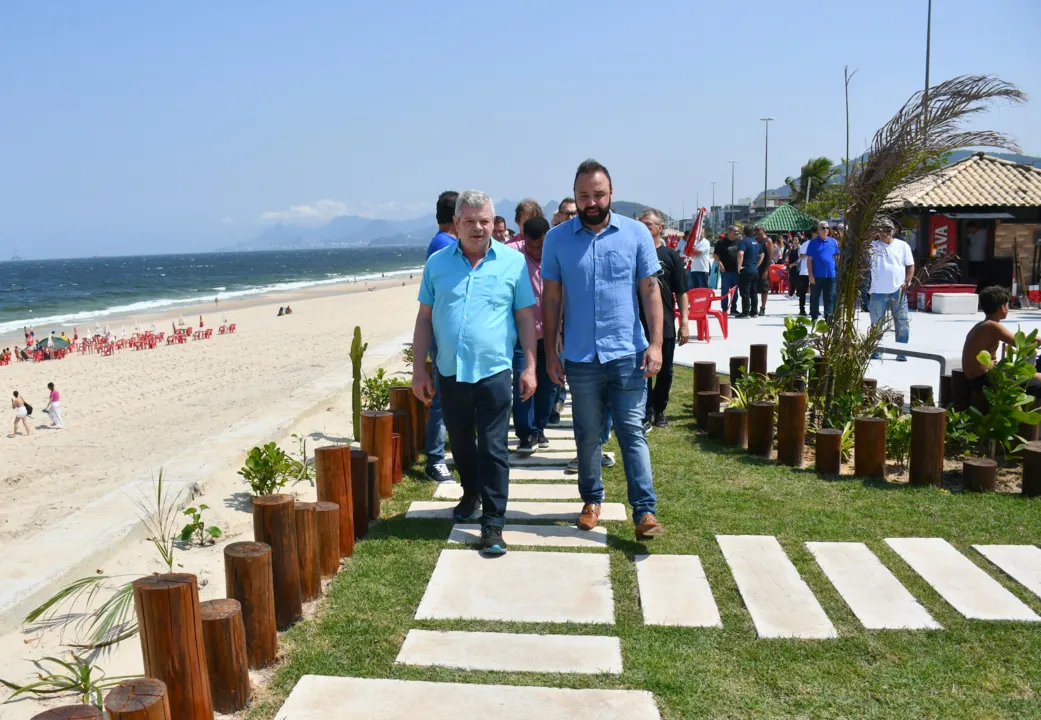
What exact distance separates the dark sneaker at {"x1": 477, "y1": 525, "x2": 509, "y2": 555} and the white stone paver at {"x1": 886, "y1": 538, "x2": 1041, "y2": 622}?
200 centimetres

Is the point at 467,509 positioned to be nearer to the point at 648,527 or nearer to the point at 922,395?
the point at 648,527

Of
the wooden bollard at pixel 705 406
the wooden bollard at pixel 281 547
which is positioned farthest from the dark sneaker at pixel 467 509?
the wooden bollard at pixel 705 406

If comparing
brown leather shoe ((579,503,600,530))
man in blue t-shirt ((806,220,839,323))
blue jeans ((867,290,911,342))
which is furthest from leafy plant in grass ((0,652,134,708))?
man in blue t-shirt ((806,220,839,323))

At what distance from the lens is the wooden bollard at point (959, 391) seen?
644 cm

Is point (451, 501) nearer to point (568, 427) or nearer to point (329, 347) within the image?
point (568, 427)

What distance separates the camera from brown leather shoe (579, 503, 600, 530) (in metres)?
4.61

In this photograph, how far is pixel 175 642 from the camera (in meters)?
2.59

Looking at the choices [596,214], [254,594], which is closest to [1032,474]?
[596,214]

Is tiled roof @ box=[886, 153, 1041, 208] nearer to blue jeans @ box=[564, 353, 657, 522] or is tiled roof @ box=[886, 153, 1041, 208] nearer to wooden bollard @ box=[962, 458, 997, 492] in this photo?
wooden bollard @ box=[962, 458, 997, 492]

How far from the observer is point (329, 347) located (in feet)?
71.2

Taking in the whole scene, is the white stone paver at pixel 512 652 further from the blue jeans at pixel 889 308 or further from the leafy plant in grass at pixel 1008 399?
the blue jeans at pixel 889 308

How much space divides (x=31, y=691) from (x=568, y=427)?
501 centimetres

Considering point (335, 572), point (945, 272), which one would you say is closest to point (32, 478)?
point (335, 572)

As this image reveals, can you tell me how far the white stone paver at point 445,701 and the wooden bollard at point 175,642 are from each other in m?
0.33
